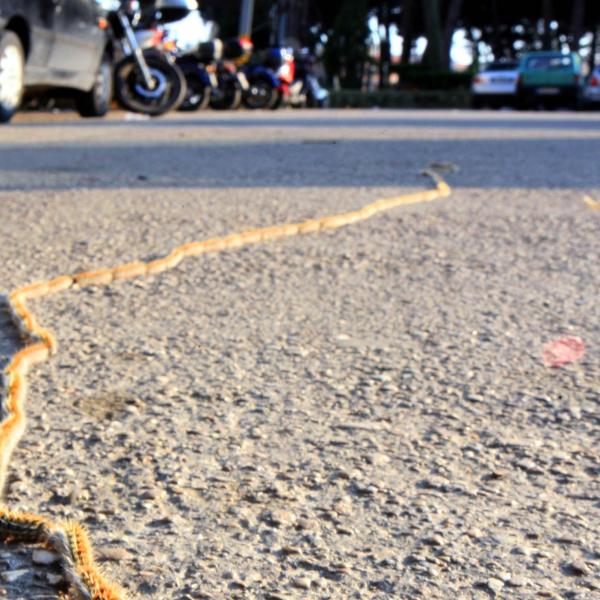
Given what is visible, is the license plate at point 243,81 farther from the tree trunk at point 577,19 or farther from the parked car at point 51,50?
the tree trunk at point 577,19

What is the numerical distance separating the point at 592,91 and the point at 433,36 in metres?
13.2

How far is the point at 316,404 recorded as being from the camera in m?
2.79

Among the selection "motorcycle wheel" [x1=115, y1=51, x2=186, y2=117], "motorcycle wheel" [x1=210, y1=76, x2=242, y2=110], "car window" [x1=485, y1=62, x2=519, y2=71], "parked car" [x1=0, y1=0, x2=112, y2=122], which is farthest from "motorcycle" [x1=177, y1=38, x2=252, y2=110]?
"car window" [x1=485, y1=62, x2=519, y2=71]

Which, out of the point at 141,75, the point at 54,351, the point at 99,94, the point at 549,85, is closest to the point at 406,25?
the point at 549,85

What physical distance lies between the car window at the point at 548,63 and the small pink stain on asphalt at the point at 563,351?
29.7 metres

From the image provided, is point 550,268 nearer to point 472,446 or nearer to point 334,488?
point 472,446

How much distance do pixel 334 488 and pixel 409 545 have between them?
27cm

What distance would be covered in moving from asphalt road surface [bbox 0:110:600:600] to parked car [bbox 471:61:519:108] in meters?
26.8

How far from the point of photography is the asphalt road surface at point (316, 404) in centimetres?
197

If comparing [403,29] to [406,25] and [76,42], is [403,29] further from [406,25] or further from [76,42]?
[76,42]

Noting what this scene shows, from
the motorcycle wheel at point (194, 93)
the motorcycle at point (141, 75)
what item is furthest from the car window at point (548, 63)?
the motorcycle at point (141, 75)

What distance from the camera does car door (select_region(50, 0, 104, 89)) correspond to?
36.5 feet

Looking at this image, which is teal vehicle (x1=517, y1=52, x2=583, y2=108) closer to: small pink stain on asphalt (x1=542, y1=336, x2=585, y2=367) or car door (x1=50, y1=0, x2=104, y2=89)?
car door (x1=50, y1=0, x2=104, y2=89)

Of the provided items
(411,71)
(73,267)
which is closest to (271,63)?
(73,267)
